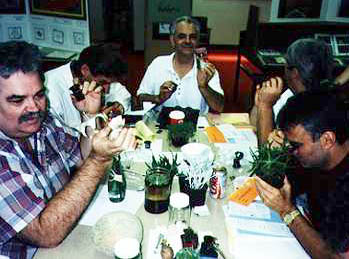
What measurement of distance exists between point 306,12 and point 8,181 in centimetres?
388

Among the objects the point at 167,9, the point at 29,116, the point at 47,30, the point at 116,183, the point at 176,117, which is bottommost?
the point at 116,183

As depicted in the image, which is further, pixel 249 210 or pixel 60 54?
pixel 60 54

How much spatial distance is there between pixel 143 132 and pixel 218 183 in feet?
2.11

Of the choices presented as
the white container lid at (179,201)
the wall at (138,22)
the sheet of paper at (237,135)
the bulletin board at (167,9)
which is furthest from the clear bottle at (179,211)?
the wall at (138,22)

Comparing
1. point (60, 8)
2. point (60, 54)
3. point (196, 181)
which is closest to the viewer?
point (196, 181)

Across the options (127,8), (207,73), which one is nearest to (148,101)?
(207,73)

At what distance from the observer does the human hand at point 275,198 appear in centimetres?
144

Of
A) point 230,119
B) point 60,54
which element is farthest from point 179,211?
point 60,54

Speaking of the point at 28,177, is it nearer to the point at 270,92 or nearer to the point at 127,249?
the point at 127,249

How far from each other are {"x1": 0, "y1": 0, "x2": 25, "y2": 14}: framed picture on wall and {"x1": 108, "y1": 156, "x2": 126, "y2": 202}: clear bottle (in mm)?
2574

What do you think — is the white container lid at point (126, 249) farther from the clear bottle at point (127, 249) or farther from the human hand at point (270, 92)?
the human hand at point (270, 92)

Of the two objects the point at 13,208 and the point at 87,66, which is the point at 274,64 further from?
the point at 13,208

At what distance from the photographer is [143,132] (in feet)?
6.88

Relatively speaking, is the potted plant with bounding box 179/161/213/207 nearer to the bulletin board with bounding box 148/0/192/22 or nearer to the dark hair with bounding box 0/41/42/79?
the dark hair with bounding box 0/41/42/79
